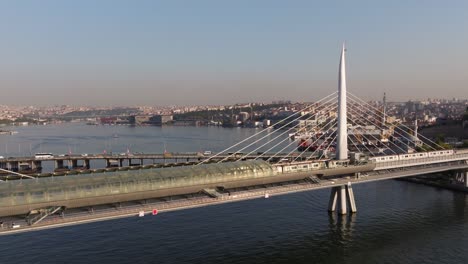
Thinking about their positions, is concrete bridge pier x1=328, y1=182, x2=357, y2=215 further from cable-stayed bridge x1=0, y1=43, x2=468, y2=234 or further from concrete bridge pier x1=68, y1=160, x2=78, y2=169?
concrete bridge pier x1=68, y1=160, x2=78, y2=169

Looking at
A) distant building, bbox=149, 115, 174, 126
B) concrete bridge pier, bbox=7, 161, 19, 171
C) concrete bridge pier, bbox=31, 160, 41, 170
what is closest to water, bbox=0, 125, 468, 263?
concrete bridge pier, bbox=31, 160, 41, 170

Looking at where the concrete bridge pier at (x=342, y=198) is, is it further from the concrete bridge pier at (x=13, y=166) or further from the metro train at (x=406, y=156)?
the concrete bridge pier at (x=13, y=166)

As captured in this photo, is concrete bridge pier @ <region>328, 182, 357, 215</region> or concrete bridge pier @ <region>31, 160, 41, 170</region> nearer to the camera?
concrete bridge pier @ <region>328, 182, 357, 215</region>

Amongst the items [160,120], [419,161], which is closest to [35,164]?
[419,161]

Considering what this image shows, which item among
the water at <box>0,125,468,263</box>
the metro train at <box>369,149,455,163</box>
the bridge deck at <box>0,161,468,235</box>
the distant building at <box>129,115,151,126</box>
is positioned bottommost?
the water at <box>0,125,468,263</box>

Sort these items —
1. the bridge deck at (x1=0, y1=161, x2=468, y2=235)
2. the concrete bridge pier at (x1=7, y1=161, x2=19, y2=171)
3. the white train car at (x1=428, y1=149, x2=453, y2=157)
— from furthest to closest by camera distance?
the concrete bridge pier at (x1=7, y1=161, x2=19, y2=171)
the white train car at (x1=428, y1=149, x2=453, y2=157)
the bridge deck at (x1=0, y1=161, x2=468, y2=235)

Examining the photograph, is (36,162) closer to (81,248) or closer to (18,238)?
(18,238)

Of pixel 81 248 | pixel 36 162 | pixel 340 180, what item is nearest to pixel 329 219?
pixel 340 180
